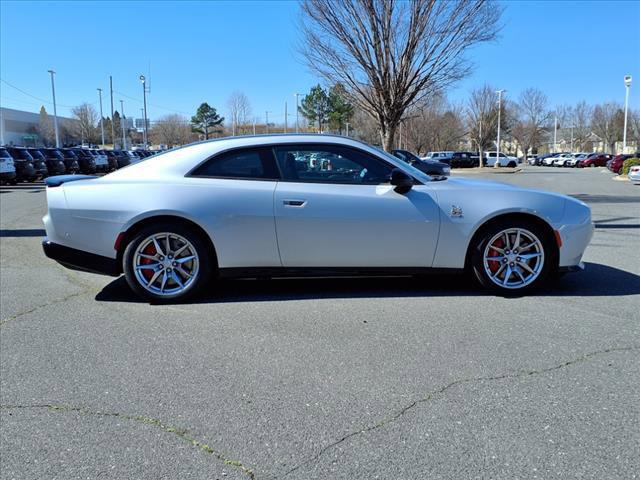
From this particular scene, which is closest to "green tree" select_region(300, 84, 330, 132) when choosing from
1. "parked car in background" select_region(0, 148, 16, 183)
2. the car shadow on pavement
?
"parked car in background" select_region(0, 148, 16, 183)

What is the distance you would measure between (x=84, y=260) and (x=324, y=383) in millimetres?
2887

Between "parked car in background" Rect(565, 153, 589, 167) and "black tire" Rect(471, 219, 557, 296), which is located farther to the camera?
"parked car in background" Rect(565, 153, 589, 167)

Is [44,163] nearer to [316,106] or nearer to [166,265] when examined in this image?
[166,265]

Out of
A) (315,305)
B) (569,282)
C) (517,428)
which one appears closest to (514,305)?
(569,282)

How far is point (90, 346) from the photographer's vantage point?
12.7 feet

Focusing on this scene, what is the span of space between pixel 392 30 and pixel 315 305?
31.2ft

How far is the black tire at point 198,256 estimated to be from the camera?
4746 millimetres

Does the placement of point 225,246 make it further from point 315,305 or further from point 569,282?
point 569,282

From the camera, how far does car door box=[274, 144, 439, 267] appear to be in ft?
15.5

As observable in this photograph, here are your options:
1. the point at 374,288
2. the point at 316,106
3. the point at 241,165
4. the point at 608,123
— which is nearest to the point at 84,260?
the point at 241,165

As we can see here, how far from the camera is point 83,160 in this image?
30.6m

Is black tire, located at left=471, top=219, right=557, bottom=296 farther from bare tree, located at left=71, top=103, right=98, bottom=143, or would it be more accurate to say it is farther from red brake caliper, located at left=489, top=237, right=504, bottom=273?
bare tree, located at left=71, top=103, right=98, bottom=143

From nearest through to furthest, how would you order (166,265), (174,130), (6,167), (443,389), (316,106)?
(443,389) < (166,265) < (6,167) < (316,106) < (174,130)

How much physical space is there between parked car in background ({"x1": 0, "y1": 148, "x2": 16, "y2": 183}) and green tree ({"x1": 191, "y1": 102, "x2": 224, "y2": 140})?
52826 mm
